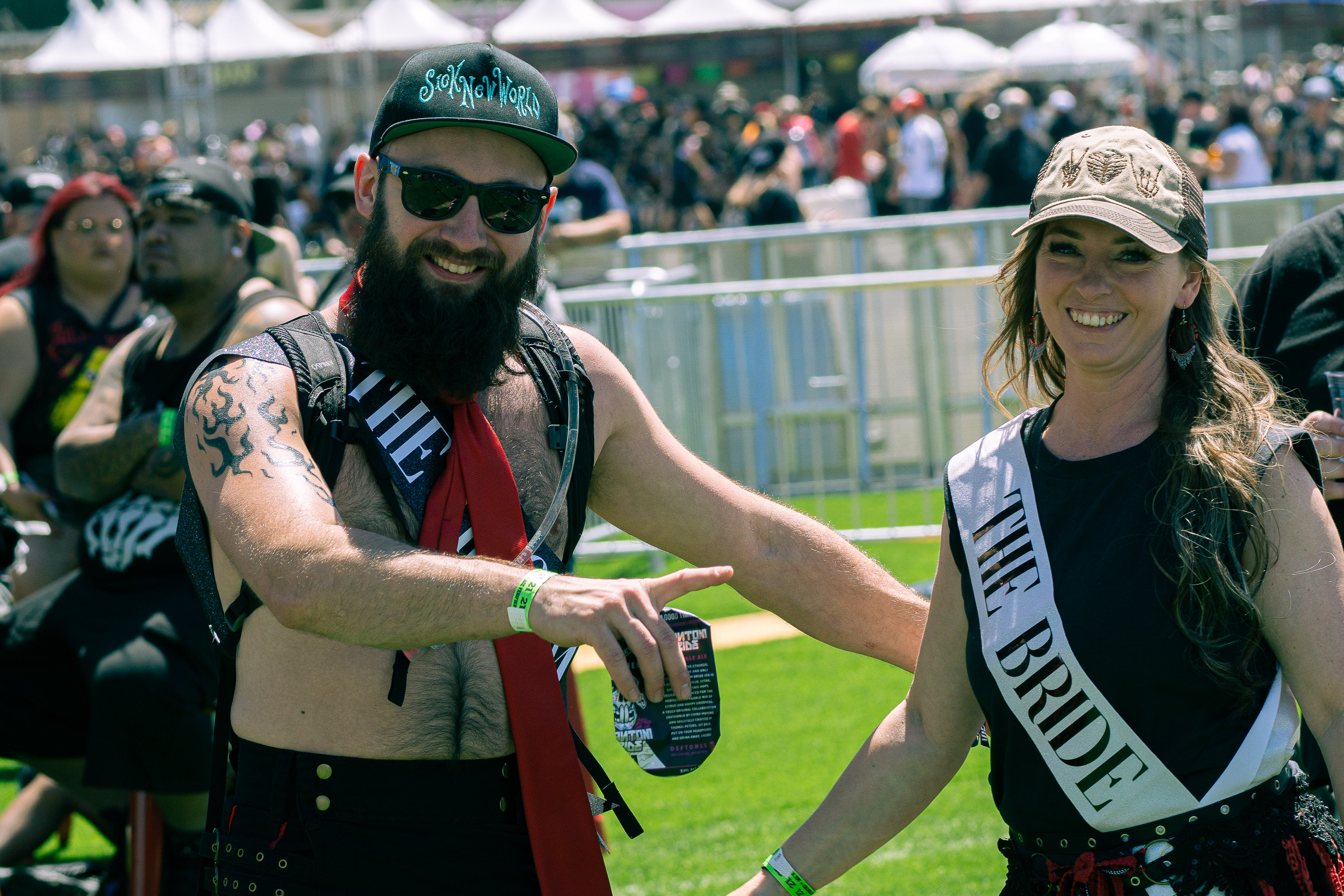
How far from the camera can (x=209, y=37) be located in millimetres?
30016

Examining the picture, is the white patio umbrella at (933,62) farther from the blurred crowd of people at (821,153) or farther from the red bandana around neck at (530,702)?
the red bandana around neck at (530,702)

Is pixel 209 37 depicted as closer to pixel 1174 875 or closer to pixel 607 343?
pixel 607 343

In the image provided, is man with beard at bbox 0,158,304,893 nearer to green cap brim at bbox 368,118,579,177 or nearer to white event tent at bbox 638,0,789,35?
green cap brim at bbox 368,118,579,177

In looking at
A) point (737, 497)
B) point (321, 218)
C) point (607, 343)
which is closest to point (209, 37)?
point (321, 218)

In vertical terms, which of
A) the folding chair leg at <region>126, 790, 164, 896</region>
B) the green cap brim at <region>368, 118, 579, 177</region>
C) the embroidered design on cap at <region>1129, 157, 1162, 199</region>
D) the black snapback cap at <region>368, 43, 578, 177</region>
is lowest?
the folding chair leg at <region>126, 790, 164, 896</region>

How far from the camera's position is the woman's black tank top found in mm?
5711

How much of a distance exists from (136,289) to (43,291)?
0.37 metres

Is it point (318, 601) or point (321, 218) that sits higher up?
point (321, 218)

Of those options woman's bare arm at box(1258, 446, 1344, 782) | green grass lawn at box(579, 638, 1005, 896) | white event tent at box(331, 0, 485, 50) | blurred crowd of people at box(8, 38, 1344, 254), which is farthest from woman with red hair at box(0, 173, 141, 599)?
white event tent at box(331, 0, 485, 50)

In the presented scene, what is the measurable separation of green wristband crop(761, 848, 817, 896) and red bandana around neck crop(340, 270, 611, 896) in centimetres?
32

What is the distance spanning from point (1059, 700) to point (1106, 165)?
3.01 ft

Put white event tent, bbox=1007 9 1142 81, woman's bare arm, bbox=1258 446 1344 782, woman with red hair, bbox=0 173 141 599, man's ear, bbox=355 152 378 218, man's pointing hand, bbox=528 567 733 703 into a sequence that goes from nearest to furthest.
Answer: man's pointing hand, bbox=528 567 733 703 < woman's bare arm, bbox=1258 446 1344 782 < man's ear, bbox=355 152 378 218 < woman with red hair, bbox=0 173 141 599 < white event tent, bbox=1007 9 1142 81

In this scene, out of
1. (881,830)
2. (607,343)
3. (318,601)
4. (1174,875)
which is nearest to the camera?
(318,601)

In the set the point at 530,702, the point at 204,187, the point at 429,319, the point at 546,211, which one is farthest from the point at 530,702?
the point at 204,187
